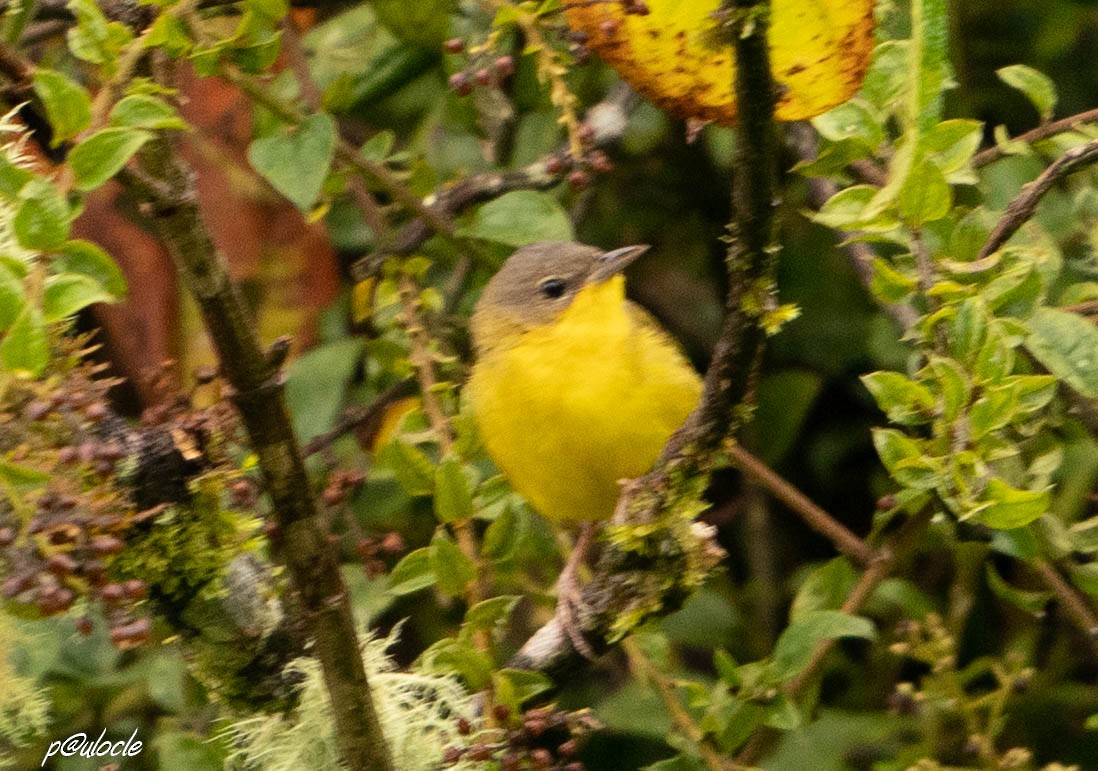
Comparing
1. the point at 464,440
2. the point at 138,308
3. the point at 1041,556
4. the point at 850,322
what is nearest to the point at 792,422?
the point at 850,322

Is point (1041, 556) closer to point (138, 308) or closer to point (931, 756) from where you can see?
point (931, 756)

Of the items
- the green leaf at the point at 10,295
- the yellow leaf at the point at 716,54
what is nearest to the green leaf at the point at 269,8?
the yellow leaf at the point at 716,54

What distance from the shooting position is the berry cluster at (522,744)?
173 centimetres

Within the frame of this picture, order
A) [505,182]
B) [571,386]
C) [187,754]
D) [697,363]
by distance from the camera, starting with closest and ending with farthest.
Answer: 1. [187,754]
2. [571,386]
3. [505,182]
4. [697,363]

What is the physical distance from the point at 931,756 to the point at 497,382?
3.78 ft

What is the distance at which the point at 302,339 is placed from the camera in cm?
315

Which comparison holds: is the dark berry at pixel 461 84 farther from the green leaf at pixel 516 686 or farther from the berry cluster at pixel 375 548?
the green leaf at pixel 516 686

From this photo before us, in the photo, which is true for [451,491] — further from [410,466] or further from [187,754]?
Result: [187,754]

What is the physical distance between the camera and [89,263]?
4.80 feet

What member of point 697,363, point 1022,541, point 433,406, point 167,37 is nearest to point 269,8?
point 167,37

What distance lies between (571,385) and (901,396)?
0.92m

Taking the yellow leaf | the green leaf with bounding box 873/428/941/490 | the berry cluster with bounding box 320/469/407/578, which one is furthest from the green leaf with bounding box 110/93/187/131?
the green leaf with bounding box 873/428/941/490

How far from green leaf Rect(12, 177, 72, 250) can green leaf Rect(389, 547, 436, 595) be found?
0.85 m

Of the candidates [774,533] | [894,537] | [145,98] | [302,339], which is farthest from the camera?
[774,533]
